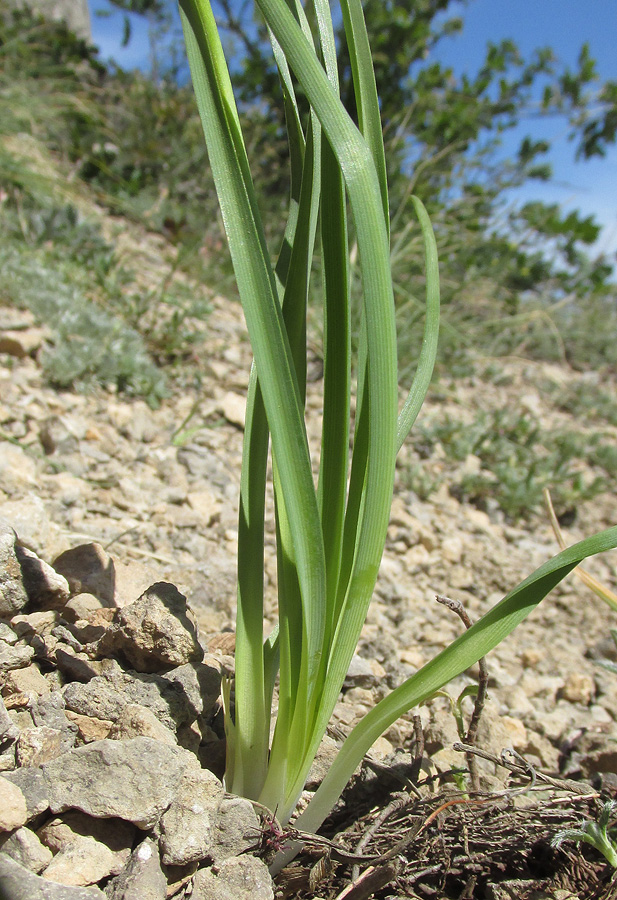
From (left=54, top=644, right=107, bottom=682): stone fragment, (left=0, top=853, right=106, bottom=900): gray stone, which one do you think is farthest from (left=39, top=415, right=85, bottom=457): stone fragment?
(left=0, top=853, right=106, bottom=900): gray stone

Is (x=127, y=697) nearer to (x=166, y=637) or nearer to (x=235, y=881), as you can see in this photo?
(x=166, y=637)

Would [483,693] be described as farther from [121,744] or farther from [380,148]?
[380,148]

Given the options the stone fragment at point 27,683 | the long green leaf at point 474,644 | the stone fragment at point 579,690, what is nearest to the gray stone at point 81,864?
the stone fragment at point 27,683

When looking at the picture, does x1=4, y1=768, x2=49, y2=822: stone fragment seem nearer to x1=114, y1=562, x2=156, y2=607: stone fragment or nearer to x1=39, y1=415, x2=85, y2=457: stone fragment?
x1=114, y1=562, x2=156, y2=607: stone fragment

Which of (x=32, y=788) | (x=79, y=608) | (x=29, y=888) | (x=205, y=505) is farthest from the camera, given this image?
(x=205, y=505)

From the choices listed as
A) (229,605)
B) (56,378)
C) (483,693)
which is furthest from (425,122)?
(483,693)

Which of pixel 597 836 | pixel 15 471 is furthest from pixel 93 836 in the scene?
pixel 15 471
